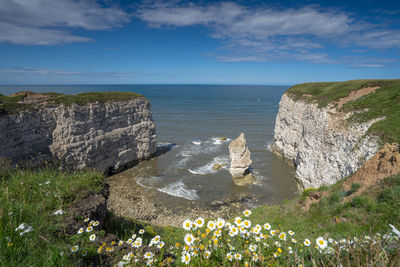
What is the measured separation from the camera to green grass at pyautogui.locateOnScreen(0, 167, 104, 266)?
3.20 meters

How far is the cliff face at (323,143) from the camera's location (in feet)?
52.8

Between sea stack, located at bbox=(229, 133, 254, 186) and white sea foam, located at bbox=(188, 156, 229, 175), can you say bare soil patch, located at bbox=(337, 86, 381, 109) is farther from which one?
white sea foam, located at bbox=(188, 156, 229, 175)

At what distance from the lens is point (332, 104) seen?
22.9 meters

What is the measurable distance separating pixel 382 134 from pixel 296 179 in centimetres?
1319

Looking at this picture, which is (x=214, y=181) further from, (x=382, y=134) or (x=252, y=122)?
(x=252, y=122)

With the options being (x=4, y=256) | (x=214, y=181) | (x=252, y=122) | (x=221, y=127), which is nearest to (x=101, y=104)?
(x=214, y=181)

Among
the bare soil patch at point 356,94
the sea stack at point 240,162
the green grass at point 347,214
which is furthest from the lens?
the sea stack at point 240,162

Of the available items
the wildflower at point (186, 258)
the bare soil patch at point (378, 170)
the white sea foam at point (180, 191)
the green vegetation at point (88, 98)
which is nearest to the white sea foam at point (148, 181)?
the white sea foam at point (180, 191)

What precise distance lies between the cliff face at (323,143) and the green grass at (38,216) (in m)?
18.2

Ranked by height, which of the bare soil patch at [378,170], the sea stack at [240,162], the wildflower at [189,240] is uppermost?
the wildflower at [189,240]

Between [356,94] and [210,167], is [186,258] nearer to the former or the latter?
[210,167]

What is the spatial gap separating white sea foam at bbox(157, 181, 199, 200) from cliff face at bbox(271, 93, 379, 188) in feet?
44.4

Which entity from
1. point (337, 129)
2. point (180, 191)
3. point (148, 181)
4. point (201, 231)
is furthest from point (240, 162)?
point (201, 231)

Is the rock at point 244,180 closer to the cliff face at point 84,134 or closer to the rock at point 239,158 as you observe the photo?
the rock at point 239,158
